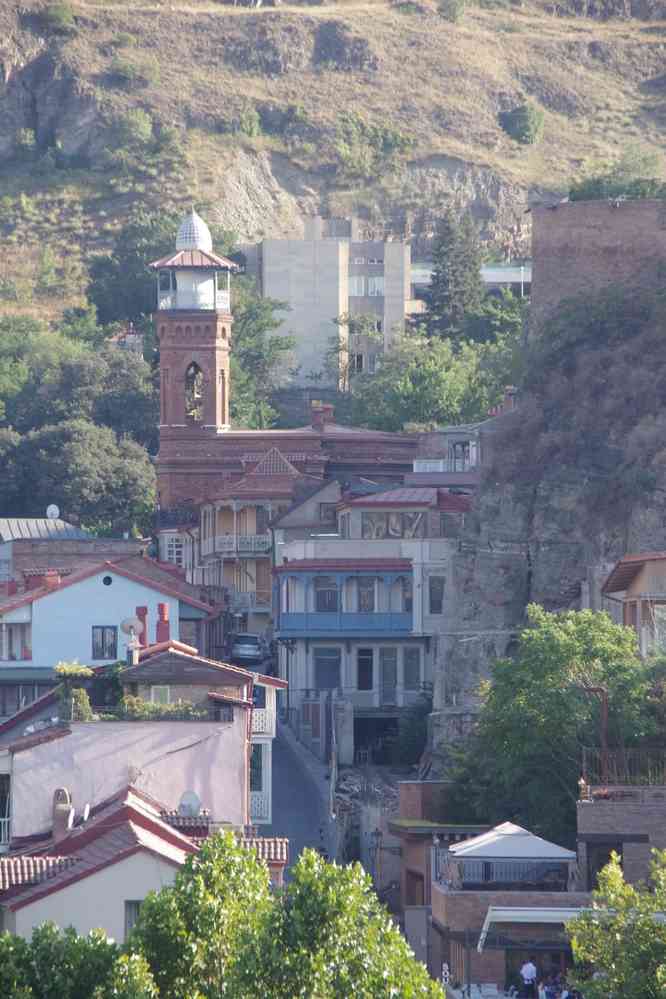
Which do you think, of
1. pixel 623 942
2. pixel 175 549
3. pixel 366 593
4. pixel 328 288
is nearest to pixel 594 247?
pixel 366 593

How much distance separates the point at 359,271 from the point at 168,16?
49006 mm

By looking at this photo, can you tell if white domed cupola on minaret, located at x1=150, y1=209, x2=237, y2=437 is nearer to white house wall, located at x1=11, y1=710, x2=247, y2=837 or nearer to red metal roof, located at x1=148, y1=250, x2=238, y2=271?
red metal roof, located at x1=148, y1=250, x2=238, y2=271

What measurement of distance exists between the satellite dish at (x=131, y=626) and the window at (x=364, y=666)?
32.2 feet

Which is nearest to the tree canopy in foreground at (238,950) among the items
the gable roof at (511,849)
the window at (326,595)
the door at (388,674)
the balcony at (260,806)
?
the gable roof at (511,849)

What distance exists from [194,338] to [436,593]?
31232 millimetres

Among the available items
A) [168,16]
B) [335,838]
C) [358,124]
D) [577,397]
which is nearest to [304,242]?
[358,124]

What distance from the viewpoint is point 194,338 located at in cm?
11744

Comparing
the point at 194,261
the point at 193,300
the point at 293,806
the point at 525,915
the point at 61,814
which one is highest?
the point at 194,261

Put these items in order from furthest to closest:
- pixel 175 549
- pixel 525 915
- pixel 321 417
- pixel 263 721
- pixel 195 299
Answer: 1. pixel 195 299
2. pixel 321 417
3. pixel 175 549
4. pixel 263 721
5. pixel 525 915

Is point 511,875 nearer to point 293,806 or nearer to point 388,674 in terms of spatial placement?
point 293,806

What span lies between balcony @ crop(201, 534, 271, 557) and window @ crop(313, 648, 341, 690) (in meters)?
11.3

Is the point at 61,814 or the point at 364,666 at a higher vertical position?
the point at 364,666

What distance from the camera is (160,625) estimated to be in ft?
260

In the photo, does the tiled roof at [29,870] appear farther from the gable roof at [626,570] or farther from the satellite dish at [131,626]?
the satellite dish at [131,626]
